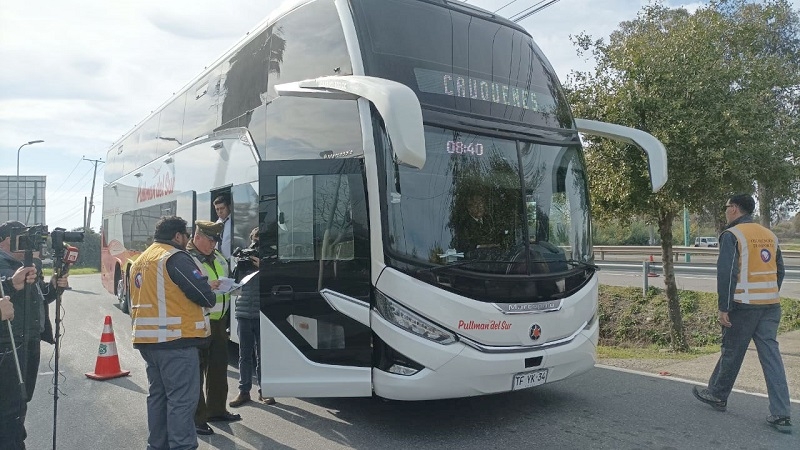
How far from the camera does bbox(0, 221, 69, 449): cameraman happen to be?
4.18 metres

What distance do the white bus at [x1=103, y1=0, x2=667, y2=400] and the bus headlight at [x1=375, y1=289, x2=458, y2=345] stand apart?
0.04 ft

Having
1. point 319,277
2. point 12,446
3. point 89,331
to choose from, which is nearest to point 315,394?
point 319,277

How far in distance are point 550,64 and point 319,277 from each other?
11.6 feet

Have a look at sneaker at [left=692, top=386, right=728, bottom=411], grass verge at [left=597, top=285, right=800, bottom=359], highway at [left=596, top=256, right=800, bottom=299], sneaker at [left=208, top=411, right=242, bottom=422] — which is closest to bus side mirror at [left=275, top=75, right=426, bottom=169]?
sneaker at [left=208, top=411, right=242, bottom=422]

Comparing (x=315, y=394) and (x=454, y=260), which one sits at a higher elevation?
(x=454, y=260)

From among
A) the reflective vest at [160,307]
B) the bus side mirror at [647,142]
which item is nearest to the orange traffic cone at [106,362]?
the reflective vest at [160,307]

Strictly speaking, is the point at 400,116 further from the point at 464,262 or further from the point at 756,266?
the point at 756,266

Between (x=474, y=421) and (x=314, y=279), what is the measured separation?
2.01 meters

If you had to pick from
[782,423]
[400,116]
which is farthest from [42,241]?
[782,423]

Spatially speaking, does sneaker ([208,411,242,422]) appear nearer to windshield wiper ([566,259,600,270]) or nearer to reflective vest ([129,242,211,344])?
reflective vest ([129,242,211,344])

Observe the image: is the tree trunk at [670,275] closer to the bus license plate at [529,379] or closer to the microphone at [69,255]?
the bus license plate at [529,379]

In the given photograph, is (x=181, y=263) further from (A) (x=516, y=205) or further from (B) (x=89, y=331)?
(B) (x=89, y=331)

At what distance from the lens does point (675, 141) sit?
866 centimetres

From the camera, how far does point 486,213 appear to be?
5.26 meters
